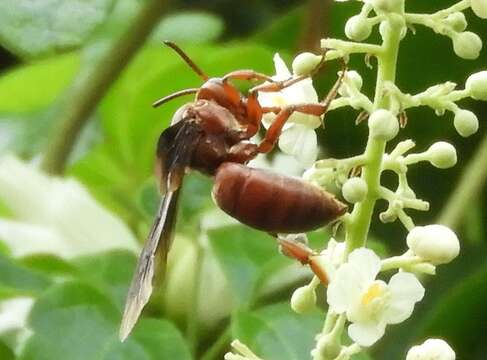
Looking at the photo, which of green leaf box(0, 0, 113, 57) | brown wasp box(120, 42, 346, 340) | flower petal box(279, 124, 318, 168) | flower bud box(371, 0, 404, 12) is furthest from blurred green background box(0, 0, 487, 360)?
flower bud box(371, 0, 404, 12)

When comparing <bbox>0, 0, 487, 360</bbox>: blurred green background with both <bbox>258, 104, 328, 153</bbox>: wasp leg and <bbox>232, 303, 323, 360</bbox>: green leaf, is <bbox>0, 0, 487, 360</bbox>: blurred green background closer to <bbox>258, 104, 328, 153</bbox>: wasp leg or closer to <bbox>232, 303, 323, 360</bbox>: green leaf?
<bbox>232, 303, 323, 360</bbox>: green leaf

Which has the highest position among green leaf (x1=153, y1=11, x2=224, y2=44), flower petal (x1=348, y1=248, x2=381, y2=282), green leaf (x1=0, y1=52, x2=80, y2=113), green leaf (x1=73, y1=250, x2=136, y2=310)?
flower petal (x1=348, y1=248, x2=381, y2=282)

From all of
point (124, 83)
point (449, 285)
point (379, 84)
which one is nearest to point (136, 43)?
point (124, 83)

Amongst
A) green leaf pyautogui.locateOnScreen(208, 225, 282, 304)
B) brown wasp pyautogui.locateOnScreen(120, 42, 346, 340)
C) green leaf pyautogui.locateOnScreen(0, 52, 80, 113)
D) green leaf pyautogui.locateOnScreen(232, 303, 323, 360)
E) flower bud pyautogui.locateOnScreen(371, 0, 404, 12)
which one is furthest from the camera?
green leaf pyautogui.locateOnScreen(0, 52, 80, 113)

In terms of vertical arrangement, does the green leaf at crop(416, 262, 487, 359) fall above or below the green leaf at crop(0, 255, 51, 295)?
below

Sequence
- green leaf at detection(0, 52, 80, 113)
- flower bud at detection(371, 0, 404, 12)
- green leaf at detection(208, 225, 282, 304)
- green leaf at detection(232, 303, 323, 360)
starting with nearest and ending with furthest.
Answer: flower bud at detection(371, 0, 404, 12) < green leaf at detection(232, 303, 323, 360) < green leaf at detection(208, 225, 282, 304) < green leaf at detection(0, 52, 80, 113)

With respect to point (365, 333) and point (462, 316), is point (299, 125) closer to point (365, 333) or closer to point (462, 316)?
point (365, 333)

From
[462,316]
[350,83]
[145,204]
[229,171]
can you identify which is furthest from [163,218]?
[462,316]

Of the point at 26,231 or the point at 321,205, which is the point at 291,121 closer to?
the point at 321,205

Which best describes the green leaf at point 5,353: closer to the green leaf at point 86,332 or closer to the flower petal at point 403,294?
the green leaf at point 86,332
